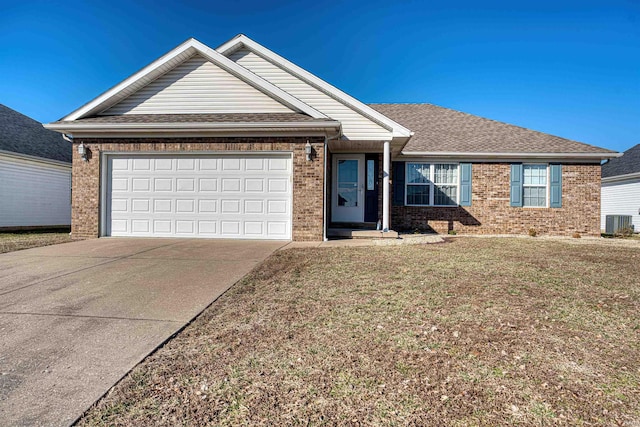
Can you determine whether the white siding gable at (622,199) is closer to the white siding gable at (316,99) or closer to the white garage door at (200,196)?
the white siding gable at (316,99)

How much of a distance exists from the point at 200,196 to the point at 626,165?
21.8 meters

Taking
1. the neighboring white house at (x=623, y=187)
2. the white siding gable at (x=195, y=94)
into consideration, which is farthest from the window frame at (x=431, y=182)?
the neighboring white house at (x=623, y=187)

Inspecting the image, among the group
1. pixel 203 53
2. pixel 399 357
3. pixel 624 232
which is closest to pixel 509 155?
pixel 624 232

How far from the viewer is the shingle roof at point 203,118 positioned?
898 cm

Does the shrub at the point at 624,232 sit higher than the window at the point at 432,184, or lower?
lower

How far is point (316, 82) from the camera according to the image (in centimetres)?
1054

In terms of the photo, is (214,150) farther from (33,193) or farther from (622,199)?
(622,199)

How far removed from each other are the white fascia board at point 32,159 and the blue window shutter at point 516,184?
61.6ft

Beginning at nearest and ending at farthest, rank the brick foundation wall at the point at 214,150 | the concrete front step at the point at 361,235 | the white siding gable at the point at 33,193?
1. the brick foundation wall at the point at 214,150
2. the concrete front step at the point at 361,235
3. the white siding gable at the point at 33,193

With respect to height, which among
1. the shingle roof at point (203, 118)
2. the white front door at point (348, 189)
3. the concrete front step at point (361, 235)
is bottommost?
the concrete front step at point (361, 235)

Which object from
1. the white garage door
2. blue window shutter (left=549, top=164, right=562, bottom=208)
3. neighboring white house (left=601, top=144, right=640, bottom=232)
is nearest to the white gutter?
the white garage door

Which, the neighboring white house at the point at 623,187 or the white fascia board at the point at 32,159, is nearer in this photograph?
the white fascia board at the point at 32,159

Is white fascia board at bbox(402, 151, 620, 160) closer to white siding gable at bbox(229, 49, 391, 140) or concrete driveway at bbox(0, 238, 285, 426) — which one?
white siding gable at bbox(229, 49, 391, 140)

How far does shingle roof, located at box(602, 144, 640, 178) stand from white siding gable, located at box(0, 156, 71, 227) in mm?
26921
